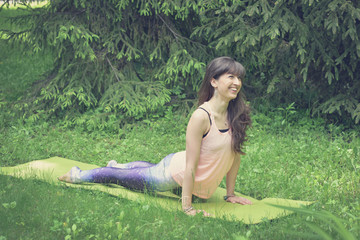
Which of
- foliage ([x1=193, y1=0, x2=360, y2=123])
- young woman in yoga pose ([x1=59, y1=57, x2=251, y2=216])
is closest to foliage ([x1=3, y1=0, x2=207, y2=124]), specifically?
foliage ([x1=193, y1=0, x2=360, y2=123])

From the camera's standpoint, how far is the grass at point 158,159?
132 inches

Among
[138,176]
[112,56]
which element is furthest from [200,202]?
[112,56]

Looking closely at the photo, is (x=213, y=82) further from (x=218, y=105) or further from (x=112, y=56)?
(x=112, y=56)

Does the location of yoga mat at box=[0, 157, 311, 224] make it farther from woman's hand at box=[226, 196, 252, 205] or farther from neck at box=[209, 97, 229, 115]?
neck at box=[209, 97, 229, 115]

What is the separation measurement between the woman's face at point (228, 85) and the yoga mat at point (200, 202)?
3.21 feet

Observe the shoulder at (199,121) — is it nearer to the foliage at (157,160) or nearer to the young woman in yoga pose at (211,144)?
the young woman in yoga pose at (211,144)

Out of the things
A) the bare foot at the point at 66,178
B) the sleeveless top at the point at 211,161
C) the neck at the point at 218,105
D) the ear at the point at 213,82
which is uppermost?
the ear at the point at 213,82

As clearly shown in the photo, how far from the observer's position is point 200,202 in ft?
14.0

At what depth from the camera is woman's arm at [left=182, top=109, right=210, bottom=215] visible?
3.83m

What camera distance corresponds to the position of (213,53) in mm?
7367

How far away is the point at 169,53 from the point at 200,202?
3613 millimetres

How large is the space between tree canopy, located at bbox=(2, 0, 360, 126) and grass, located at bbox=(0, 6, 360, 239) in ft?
1.41

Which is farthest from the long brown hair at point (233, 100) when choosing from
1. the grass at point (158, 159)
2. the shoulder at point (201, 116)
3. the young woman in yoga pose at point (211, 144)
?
the grass at point (158, 159)

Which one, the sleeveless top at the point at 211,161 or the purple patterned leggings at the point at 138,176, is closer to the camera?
the sleeveless top at the point at 211,161
